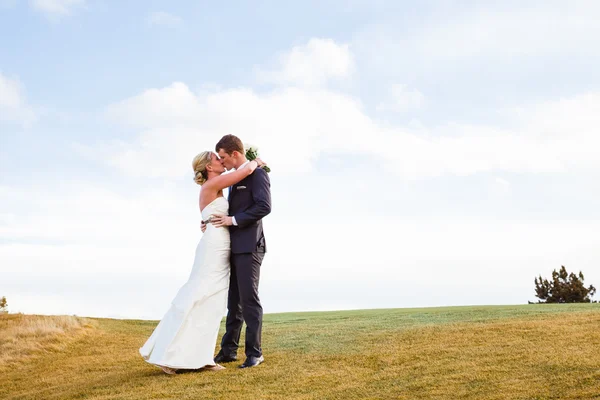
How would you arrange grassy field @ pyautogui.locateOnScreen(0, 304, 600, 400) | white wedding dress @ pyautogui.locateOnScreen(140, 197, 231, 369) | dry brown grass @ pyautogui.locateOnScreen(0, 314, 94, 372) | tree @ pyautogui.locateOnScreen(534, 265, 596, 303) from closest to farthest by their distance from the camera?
grassy field @ pyautogui.locateOnScreen(0, 304, 600, 400) → white wedding dress @ pyautogui.locateOnScreen(140, 197, 231, 369) → dry brown grass @ pyautogui.locateOnScreen(0, 314, 94, 372) → tree @ pyautogui.locateOnScreen(534, 265, 596, 303)

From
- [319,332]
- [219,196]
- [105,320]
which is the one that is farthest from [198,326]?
[105,320]

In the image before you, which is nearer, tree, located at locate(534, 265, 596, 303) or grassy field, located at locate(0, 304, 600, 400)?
grassy field, located at locate(0, 304, 600, 400)

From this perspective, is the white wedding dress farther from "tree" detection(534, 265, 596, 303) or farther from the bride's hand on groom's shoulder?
"tree" detection(534, 265, 596, 303)

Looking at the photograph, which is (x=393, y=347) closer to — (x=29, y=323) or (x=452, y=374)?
(x=452, y=374)

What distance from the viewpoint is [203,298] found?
759 centimetres

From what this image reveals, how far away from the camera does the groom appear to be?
7484 millimetres

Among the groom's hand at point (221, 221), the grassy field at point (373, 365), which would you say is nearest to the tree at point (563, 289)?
the grassy field at point (373, 365)

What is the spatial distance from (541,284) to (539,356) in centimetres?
2036

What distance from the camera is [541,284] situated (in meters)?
25.8

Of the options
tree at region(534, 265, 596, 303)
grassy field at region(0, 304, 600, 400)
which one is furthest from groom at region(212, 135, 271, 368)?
tree at region(534, 265, 596, 303)

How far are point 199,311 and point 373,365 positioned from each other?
2.36 metres

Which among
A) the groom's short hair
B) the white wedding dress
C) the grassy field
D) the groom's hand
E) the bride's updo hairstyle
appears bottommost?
the grassy field

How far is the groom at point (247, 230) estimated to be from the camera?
7484mm

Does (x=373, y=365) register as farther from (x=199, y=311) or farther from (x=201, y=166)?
(x=201, y=166)
